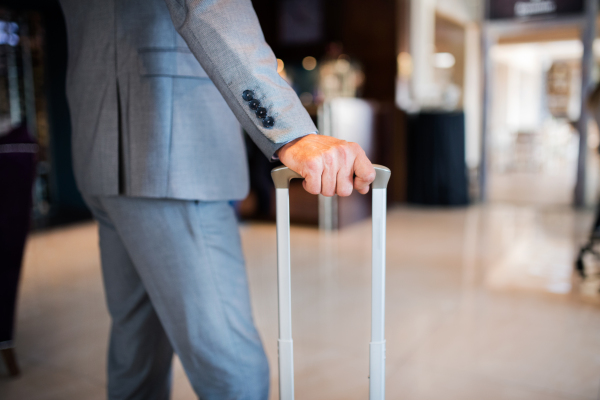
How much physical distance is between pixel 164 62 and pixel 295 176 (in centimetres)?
35

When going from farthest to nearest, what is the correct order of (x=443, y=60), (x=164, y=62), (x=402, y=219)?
(x=443, y=60)
(x=402, y=219)
(x=164, y=62)

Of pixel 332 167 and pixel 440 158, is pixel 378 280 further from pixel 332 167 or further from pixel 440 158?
pixel 440 158

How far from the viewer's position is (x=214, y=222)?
977 millimetres

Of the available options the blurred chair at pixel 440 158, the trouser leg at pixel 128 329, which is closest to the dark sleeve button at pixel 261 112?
the trouser leg at pixel 128 329

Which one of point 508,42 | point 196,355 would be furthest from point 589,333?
point 508,42

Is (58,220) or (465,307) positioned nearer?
(465,307)

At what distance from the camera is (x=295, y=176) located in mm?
784

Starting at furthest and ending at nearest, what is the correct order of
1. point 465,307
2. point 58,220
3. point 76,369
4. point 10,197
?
point 58,220 → point 465,307 → point 76,369 → point 10,197

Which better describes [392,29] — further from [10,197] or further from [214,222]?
[214,222]

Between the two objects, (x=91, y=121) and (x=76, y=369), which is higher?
(x=91, y=121)

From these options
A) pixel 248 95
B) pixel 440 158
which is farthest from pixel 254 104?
pixel 440 158

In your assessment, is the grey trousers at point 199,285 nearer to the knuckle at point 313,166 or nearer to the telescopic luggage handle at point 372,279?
the telescopic luggage handle at point 372,279

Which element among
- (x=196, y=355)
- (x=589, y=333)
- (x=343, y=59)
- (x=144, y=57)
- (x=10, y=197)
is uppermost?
(x=343, y=59)

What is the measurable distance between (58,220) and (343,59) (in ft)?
10.7
